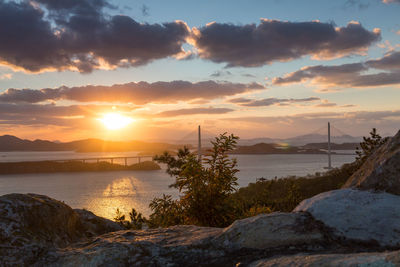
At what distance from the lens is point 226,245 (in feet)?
12.1

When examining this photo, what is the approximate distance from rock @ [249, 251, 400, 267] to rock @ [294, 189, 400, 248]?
3.23 ft

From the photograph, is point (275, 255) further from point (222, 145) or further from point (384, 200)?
A: point (222, 145)

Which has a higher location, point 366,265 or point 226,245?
point 366,265

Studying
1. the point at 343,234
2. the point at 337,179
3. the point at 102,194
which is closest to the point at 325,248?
the point at 343,234

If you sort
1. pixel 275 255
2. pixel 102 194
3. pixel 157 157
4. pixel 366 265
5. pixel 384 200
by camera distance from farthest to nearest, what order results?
pixel 102 194
pixel 157 157
pixel 384 200
pixel 275 255
pixel 366 265

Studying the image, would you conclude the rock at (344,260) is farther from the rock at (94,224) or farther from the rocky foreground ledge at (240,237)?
the rock at (94,224)

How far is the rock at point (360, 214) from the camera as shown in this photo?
3.55 metres

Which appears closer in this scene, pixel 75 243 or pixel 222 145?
pixel 75 243

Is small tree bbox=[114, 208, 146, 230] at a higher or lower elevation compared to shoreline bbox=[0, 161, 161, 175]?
higher

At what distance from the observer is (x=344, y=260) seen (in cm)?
257

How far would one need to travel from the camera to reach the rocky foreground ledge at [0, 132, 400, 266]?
347 cm

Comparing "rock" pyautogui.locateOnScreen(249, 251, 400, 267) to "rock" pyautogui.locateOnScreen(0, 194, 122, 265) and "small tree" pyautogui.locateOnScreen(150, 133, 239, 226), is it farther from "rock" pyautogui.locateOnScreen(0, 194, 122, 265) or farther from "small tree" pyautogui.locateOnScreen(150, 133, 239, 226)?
"small tree" pyautogui.locateOnScreen(150, 133, 239, 226)

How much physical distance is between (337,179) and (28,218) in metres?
31.5

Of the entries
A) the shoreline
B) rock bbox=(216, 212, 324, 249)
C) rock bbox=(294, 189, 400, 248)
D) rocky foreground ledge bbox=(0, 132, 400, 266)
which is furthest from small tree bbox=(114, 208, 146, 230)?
the shoreline
